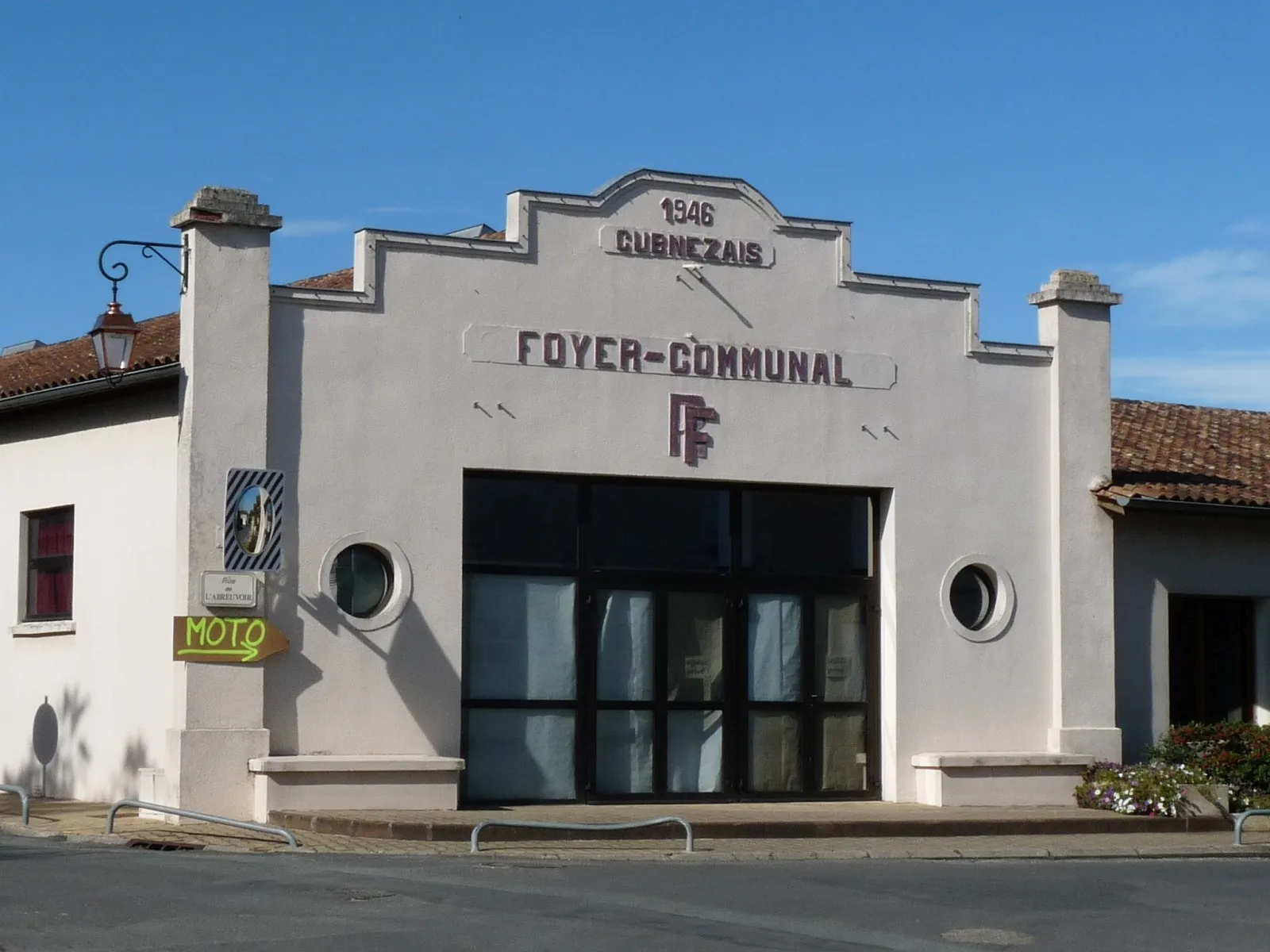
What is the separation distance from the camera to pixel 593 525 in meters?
17.8

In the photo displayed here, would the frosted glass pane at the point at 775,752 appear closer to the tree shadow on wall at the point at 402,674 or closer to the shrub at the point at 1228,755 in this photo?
the tree shadow on wall at the point at 402,674

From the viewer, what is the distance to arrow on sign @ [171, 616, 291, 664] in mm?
15812

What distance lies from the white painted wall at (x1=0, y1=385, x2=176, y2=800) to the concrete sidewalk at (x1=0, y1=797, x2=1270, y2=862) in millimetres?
668

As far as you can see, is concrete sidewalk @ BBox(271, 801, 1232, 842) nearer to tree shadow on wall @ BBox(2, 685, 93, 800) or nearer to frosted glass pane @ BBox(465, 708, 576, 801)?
frosted glass pane @ BBox(465, 708, 576, 801)

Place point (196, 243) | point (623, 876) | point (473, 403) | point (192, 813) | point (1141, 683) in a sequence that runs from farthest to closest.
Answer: point (1141, 683) < point (473, 403) < point (196, 243) < point (192, 813) < point (623, 876)

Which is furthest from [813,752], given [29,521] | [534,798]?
[29,521]

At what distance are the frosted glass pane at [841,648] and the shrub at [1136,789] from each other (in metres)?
2.46

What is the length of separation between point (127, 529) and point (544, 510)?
153 inches

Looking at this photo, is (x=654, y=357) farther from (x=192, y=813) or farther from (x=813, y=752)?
(x=192, y=813)

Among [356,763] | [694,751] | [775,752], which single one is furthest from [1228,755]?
[356,763]

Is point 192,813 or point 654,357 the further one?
point 654,357

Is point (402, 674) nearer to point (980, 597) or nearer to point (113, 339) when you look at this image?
point (113, 339)

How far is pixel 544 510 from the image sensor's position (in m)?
17.7

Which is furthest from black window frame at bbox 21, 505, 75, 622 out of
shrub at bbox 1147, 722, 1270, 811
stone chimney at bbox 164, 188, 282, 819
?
shrub at bbox 1147, 722, 1270, 811
